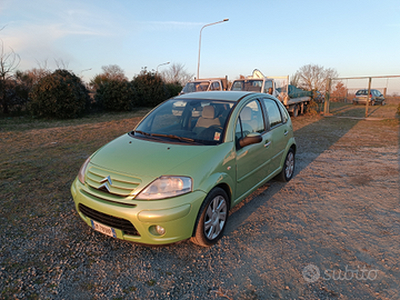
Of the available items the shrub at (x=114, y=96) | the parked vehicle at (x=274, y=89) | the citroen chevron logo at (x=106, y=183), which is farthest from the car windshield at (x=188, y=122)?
the shrub at (x=114, y=96)

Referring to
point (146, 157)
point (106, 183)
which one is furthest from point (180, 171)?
point (106, 183)

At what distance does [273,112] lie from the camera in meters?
4.70

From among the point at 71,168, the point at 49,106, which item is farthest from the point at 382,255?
the point at 49,106

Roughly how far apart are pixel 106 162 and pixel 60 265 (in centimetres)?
113

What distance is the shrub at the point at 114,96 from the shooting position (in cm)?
1722

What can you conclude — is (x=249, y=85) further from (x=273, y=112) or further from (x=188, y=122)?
(x=188, y=122)

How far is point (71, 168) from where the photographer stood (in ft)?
18.6

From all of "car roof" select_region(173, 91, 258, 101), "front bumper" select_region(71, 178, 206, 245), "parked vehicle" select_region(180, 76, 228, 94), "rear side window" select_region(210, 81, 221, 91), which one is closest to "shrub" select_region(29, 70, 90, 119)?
"parked vehicle" select_region(180, 76, 228, 94)

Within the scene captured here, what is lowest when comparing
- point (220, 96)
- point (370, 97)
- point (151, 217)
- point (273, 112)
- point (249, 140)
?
point (151, 217)

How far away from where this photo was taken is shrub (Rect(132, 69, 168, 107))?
21.3 meters

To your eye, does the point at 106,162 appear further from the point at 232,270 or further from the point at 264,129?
the point at 264,129

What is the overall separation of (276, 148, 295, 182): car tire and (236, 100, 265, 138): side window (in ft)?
4.03

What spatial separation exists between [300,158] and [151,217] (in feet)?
18.3

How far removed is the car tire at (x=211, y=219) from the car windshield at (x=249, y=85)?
36.0 ft
